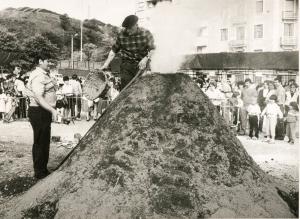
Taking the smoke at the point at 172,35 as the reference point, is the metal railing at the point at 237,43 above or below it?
above

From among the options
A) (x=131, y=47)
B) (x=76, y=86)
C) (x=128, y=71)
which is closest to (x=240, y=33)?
(x=76, y=86)

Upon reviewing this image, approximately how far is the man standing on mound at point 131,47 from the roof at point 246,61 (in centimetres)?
1493

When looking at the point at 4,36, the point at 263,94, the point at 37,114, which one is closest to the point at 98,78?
the point at 37,114

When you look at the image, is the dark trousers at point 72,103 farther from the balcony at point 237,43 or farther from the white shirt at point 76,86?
the balcony at point 237,43

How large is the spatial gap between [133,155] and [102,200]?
528 mm

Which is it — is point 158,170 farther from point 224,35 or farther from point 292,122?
point 224,35

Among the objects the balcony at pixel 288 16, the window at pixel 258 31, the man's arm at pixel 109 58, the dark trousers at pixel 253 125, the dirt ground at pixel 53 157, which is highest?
the balcony at pixel 288 16

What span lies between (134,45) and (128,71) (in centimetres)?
40

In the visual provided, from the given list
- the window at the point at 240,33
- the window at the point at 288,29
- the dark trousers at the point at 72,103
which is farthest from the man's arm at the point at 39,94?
the window at the point at 240,33

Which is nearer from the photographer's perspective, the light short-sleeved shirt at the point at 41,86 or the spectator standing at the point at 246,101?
the light short-sleeved shirt at the point at 41,86

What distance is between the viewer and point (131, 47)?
6168 mm

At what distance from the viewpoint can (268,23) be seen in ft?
134

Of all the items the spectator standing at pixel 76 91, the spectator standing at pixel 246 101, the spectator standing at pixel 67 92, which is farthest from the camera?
the spectator standing at pixel 76 91

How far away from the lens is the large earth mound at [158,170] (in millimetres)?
3969
